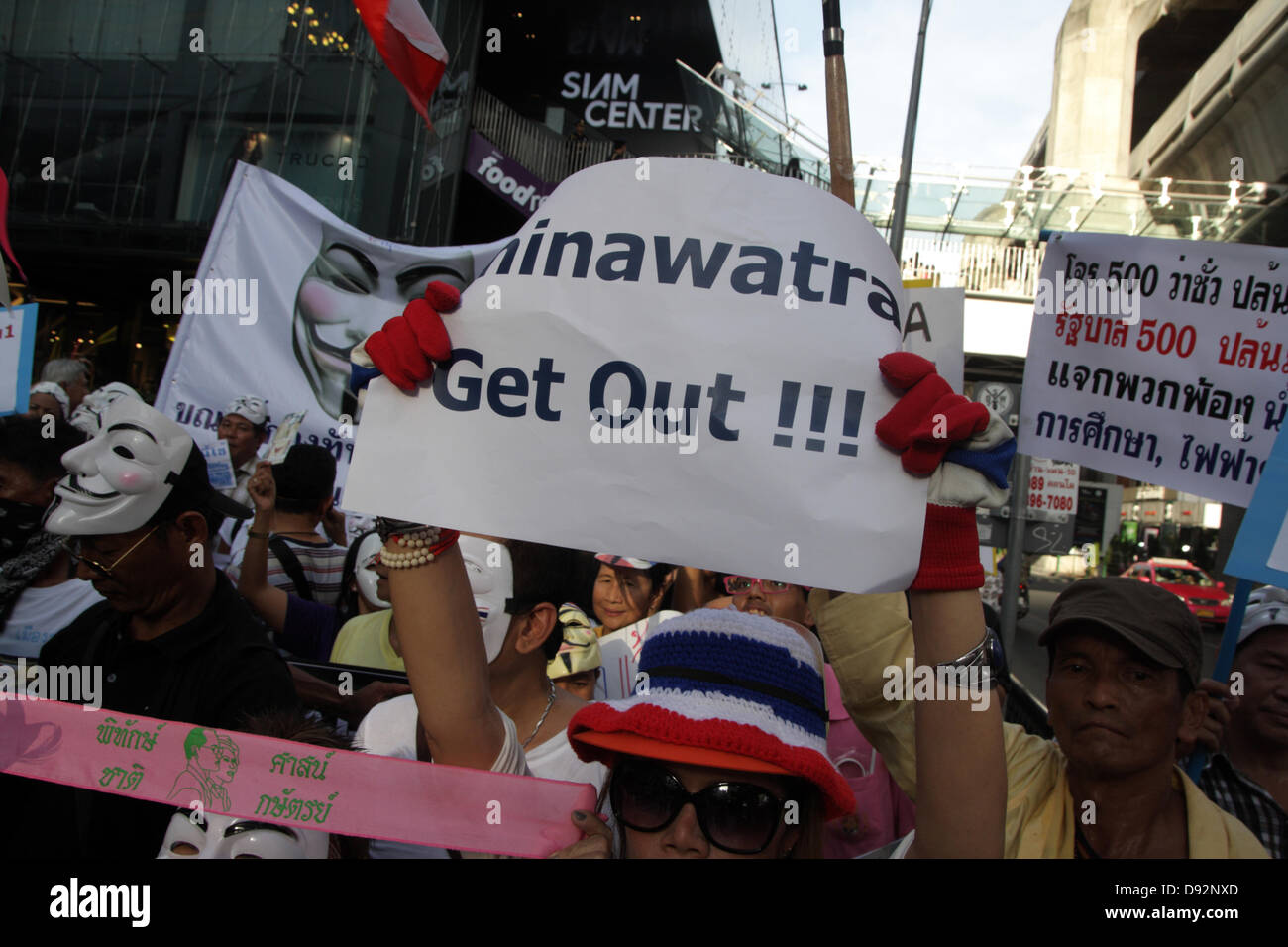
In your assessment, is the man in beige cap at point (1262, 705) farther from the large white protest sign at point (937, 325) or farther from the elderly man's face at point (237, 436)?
the elderly man's face at point (237, 436)

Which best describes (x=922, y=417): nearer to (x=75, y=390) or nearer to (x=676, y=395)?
(x=676, y=395)

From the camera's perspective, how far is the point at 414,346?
150 cm

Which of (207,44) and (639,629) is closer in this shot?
(639,629)

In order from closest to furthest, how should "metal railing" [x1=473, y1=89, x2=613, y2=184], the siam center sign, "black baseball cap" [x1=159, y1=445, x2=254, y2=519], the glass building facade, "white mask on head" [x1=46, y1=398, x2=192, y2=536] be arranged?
"white mask on head" [x1=46, y1=398, x2=192, y2=536] < "black baseball cap" [x1=159, y1=445, x2=254, y2=519] < the glass building facade < "metal railing" [x1=473, y1=89, x2=613, y2=184] < the siam center sign

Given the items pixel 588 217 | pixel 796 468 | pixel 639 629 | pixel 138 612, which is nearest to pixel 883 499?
pixel 796 468

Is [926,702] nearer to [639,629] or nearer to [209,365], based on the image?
[639,629]

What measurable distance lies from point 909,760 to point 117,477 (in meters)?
1.99

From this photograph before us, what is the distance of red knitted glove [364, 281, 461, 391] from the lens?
1.49m

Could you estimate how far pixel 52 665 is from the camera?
2303 mm

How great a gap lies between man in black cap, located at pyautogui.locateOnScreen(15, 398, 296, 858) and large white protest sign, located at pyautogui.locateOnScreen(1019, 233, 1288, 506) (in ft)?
8.31

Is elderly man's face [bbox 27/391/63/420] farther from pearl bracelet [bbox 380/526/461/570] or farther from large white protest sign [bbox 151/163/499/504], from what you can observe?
pearl bracelet [bbox 380/526/461/570]

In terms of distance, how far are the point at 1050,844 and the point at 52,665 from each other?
244cm

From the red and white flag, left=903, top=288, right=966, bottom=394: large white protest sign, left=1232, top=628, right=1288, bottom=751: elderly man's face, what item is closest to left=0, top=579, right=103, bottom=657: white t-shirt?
the red and white flag

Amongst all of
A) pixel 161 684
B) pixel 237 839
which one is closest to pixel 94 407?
pixel 161 684
